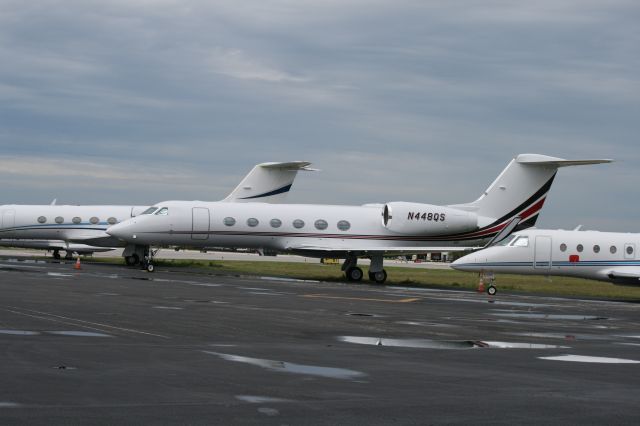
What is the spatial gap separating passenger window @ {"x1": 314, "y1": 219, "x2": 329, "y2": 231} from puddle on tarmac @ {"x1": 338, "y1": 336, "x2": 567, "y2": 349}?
2984 cm

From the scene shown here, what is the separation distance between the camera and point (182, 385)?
10.9 m

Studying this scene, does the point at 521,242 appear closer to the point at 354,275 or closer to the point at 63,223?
the point at 354,275

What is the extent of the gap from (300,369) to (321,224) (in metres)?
35.0

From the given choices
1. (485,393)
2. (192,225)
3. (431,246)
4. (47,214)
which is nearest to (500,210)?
(431,246)

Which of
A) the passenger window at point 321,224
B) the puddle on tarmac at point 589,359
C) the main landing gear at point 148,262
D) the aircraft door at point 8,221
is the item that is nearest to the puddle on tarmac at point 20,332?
the puddle on tarmac at point 589,359

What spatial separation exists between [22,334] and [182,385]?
587 cm

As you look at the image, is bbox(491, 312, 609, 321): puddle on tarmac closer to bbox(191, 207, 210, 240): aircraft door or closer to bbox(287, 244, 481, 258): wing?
bbox(287, 244, 481, 258): wing

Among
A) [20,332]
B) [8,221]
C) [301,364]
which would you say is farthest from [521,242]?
[8,221]

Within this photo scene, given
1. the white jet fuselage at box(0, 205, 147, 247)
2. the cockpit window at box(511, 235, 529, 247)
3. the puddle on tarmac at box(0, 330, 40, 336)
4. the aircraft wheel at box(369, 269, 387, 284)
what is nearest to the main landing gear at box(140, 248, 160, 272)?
the white jet fuselage at box(0, 205, 147, 247)

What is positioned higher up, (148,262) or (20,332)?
(148,262)

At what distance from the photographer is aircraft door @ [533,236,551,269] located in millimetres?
38812

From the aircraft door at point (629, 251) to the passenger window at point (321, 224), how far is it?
1449 cm

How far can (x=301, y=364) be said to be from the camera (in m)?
13.3

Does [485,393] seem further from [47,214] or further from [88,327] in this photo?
[47,214]
